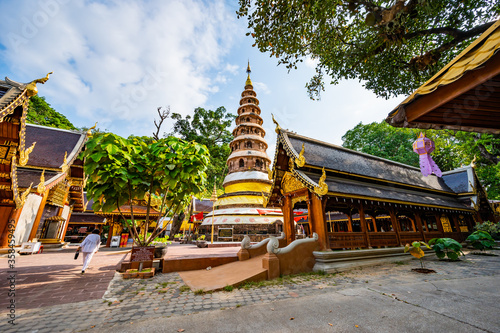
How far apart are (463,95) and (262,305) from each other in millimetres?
4706

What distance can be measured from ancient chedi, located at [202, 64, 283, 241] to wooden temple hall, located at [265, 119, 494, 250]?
3.87 m

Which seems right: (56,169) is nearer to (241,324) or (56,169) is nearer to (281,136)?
(281,136)

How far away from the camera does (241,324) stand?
3371mm

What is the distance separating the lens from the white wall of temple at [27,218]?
1116 cm

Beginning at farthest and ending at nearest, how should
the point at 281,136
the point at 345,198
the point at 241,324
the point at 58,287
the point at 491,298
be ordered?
the point at 281,136 → the point at 345,198 → the point at 58,287 → the point at 491,298 → the point at 241,324

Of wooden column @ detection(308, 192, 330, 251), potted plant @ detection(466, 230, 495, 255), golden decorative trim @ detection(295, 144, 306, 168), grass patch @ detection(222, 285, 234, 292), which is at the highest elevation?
golden decorative trim @ detection(295, 144, 306, 168)

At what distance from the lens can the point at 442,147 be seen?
78.5ft

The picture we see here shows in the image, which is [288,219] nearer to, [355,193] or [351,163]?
[355,193]

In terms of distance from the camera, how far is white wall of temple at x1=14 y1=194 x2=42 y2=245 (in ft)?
36.6

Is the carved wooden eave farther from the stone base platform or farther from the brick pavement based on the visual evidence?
the brick pavement

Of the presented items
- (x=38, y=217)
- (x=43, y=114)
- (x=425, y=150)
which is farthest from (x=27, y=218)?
(x=43, y=114)

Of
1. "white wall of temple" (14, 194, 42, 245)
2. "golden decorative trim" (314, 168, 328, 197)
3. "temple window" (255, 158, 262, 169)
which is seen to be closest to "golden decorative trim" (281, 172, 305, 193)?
"golden decorative trim" (314, 168, 328, 197)

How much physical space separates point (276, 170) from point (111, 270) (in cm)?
808

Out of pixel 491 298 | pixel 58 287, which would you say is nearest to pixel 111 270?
pixel 58 287
